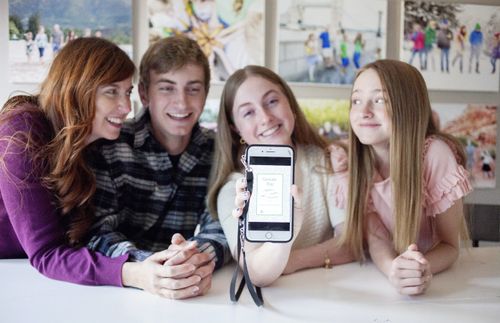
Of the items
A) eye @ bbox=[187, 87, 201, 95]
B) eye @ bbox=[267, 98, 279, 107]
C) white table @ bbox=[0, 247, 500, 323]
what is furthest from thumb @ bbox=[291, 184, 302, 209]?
eye @ bbox=[187, 87, 201, 95]

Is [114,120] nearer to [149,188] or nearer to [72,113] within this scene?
[72,113]

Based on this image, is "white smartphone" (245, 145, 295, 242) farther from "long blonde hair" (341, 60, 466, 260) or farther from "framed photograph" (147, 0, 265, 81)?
"framed photograph" (147, 0, 265, 81)

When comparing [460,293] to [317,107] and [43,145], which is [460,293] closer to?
[43,145]

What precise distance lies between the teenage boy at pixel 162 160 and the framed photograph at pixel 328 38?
1.20m

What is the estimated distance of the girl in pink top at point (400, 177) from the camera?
107 centimetres

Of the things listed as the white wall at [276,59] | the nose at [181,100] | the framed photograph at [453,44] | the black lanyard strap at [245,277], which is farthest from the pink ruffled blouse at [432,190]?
the framed photograph at [453,44]

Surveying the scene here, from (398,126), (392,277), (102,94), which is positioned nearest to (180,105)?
(102,94)

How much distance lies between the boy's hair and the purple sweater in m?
0.43

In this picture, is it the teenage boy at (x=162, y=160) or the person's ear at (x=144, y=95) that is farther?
the person's ear at (x=144, y=95)

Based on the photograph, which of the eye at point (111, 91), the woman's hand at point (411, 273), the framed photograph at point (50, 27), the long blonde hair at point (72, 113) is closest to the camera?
the woman's hand at point (411, 273)

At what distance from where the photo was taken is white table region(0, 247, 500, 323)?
77 centimetres

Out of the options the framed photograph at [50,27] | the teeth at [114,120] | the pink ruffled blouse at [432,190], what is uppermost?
the framed photograph at [50,27]

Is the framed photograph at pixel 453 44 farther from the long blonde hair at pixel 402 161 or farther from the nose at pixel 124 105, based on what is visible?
the nose at pixel 124 105

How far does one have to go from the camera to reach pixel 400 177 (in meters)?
1.07
